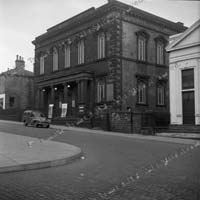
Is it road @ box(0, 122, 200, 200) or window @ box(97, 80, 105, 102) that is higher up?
window @ box(97, 80, 105, 102)

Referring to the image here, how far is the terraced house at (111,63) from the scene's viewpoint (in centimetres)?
2723

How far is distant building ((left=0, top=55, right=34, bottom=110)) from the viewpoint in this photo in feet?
141

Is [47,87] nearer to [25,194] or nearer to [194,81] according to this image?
[194,81]

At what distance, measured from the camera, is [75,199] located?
5.55 m

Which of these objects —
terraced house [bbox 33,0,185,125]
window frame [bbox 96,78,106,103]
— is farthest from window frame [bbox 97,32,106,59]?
window frame [bbox 96,78,106,103]

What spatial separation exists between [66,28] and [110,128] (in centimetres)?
1266

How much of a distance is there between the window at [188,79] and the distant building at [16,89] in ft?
78.8

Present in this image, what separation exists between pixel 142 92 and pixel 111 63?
14.2 feet

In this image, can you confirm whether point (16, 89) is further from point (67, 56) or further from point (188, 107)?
point (188, 107)

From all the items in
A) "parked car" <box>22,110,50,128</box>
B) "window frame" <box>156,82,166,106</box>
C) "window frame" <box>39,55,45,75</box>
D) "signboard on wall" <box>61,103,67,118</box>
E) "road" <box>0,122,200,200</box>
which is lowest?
"road" <box>0,122,200,200</box>

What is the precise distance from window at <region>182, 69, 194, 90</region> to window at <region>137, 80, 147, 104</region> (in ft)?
20.8

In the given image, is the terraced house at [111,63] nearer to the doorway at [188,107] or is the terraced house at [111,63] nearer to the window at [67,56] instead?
the window at [67,56]

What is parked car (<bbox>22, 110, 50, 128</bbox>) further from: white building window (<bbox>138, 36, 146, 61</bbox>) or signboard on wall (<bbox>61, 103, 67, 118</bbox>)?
white building window (<bbox>138, 36, 146, 61</bbox>)

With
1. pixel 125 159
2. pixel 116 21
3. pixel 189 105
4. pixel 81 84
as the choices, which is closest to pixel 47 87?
pixel 81 84
